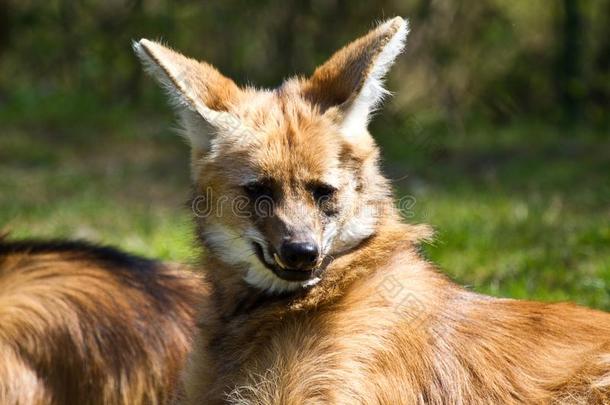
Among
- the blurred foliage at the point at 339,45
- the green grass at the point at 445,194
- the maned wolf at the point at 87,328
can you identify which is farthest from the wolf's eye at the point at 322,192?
the blurred foliage at the point at 339,45

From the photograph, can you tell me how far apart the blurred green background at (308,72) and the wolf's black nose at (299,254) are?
4204mm

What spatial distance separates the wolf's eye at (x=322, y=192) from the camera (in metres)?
3.44

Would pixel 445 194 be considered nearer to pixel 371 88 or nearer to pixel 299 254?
pixel 371 88

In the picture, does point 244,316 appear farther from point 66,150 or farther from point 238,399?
point 66,150

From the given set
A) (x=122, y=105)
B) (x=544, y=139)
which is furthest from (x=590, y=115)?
(x=122, y=105)

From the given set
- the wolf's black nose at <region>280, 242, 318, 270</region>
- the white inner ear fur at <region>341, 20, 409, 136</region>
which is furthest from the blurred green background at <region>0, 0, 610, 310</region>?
the wolf's black nose at <region>280, 242, 318, 270</region>

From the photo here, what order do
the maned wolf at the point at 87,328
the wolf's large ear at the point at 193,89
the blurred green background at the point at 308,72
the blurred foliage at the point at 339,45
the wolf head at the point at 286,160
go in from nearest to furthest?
the wolf head at the point at 286,160 < the wolf's large ear at the point at 193,89 < the maned wolf at the point at 87,328 < the blurred green background at the point at 308,72 < the blurred foliage at the point at 339,45

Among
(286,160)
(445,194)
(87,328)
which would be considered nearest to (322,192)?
(286,160)

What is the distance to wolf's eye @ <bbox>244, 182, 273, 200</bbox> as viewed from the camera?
3.43 m

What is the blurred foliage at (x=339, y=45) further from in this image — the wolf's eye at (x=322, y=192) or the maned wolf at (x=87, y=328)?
the wolf's eye at (x=322, y=192)

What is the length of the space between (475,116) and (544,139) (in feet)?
5.08

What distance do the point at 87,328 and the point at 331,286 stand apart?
3.52ft

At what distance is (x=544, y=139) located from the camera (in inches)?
404

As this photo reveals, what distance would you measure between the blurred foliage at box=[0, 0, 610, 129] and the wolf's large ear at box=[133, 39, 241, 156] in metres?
7.45
